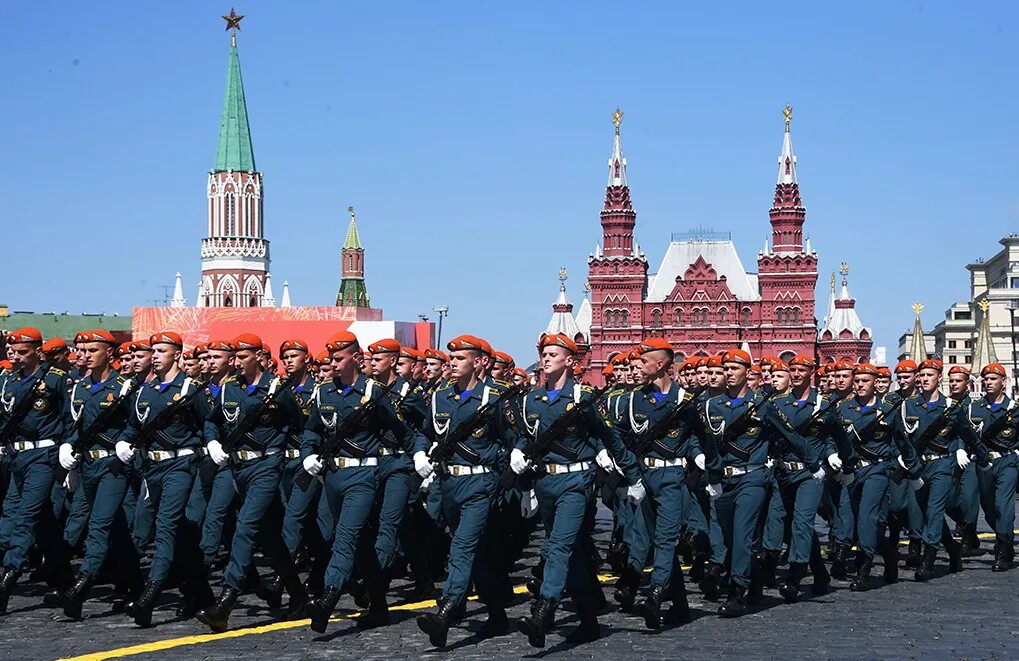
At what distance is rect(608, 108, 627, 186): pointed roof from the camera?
374 ft

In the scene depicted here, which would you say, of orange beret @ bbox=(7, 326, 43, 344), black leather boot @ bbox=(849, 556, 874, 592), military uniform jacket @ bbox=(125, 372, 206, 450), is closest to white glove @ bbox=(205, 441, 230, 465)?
military uniform jacket @ bbox=(125, 372, 206, 450)

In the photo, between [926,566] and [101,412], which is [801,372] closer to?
[926,566]

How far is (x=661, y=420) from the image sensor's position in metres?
11.5

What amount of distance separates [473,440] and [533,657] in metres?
1.51

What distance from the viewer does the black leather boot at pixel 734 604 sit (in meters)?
11.6

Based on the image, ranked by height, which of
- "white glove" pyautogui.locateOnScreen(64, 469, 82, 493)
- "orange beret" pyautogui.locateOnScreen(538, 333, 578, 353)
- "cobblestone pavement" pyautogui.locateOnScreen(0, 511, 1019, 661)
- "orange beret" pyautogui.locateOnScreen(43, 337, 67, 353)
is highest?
"orange beret" pyautogui.locateOnScreen(43, 337, 67, 353)

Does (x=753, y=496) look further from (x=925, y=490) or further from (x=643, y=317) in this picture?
(x=643, y=317)

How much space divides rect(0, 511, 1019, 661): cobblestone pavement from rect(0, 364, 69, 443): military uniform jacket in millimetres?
1339

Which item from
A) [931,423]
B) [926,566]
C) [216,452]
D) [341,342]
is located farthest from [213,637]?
[931,423]

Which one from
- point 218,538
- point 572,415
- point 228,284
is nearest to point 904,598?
point 572,415

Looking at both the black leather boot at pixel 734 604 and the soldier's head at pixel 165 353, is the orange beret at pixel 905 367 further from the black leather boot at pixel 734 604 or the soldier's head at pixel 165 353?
the soldier's head at pixel 165 353

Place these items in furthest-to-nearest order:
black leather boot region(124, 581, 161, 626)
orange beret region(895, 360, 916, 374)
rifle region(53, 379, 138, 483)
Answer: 1. orange beret region(895, 360, 916, 374)
2. rifle region(53, 379, 138, 483)
3. black leather boot region(124, 581, 161, 626)

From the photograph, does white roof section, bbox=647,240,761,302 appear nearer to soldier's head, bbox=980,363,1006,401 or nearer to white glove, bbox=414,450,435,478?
soldier's head, bbox=980,363,1006,401

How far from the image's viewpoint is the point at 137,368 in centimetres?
1254
